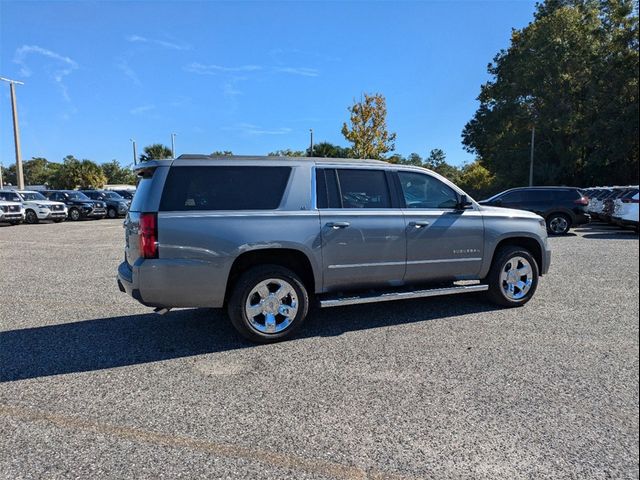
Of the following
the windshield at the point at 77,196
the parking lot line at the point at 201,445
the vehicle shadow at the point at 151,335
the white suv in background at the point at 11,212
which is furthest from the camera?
the windshield at the point at 77,196

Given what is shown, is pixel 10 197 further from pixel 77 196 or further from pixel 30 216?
pixel 77 196

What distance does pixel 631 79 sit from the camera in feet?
3.93

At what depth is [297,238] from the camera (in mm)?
4684

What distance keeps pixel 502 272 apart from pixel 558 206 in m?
11.6

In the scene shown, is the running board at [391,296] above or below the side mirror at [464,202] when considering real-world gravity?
below

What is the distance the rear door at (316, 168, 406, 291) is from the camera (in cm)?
486

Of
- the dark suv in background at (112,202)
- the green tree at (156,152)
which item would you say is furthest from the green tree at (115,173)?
the dark suv in background at (112,202)

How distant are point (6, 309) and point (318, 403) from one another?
16.5 feet

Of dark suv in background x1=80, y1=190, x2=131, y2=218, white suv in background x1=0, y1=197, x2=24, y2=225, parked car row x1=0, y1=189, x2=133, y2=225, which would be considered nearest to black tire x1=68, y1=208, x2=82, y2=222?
parked car row x1=0, y1=189, x2=133, y2=225

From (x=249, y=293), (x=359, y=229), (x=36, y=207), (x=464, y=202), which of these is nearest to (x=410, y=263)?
(x=359, y=229)

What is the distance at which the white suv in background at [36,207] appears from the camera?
889 inches

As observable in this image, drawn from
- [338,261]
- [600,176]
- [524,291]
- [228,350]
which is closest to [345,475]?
[228,350]

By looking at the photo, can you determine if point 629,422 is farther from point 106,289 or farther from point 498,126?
point 498,126

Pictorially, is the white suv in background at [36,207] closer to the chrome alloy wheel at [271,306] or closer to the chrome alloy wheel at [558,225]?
the chrome alloy wheel at [271,306]
